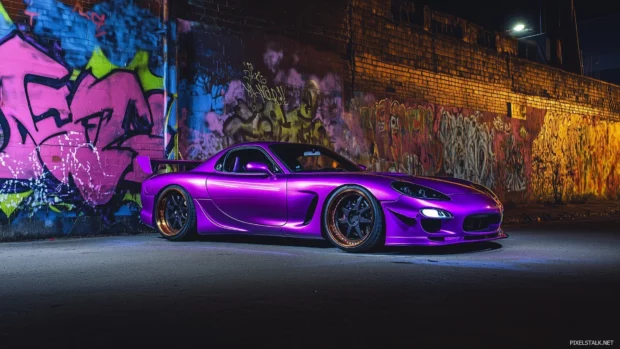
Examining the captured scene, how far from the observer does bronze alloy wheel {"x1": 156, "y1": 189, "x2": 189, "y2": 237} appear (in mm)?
8852

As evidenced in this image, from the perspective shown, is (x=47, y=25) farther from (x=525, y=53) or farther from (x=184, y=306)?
(x=525, y=53)

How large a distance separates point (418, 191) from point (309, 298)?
9.22ft

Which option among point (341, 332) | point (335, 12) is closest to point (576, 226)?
point (335, 12)

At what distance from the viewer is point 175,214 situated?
8961 millimetres

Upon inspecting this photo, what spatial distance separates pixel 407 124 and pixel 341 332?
40.7 ft

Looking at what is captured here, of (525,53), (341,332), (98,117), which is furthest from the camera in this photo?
(525,53)

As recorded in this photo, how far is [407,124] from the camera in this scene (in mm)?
15609

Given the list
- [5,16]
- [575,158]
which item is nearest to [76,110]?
[5,16]

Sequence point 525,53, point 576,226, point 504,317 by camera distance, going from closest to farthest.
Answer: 1. point 504,317
2. point 576,226
3. point 525,53

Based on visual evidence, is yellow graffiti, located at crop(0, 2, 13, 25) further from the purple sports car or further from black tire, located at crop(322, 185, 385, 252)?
black tire, located at crop(322, 185, 385, 252)

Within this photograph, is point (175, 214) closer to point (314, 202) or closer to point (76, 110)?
point (314, 202)

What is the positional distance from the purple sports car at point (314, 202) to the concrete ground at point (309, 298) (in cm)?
28

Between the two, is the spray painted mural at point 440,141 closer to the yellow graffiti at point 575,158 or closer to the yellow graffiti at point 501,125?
the yellow graffiti at point 501,125

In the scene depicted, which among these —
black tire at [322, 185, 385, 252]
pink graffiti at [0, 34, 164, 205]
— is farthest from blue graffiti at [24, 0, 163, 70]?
black tire at [322, 185, 385, 252]
